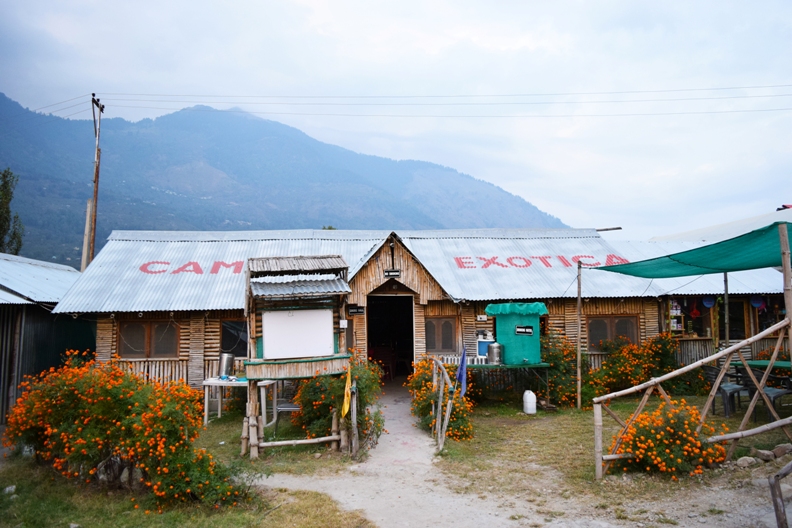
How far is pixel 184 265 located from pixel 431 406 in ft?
35.5

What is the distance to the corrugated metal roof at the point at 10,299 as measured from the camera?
1361cm

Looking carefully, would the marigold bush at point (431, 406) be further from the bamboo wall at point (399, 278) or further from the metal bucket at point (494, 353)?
the bamboo wall at point (399, 278)

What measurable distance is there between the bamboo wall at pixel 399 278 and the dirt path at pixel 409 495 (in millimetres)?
5947

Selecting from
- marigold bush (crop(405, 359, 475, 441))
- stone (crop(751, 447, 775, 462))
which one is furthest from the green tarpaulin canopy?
marigold bush (crop(405, 359, 475, 441))

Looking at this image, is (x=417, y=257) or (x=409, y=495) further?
(x=417, y=257)

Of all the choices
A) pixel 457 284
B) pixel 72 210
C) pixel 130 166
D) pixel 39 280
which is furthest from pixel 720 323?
pixel 130 166

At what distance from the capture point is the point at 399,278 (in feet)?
55.9

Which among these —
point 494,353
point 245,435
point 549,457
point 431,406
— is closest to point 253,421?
point 245,435

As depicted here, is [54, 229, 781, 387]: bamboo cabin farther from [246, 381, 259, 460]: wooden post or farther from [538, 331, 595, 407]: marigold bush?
[246, 381, 259, 460]: wooden post

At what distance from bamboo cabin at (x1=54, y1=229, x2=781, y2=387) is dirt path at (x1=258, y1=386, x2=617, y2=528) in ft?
20.1

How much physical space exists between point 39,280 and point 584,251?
65.3 feet

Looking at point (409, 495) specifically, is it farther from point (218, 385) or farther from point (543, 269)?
point (543, 269)

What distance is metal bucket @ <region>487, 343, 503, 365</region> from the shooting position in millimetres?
14750

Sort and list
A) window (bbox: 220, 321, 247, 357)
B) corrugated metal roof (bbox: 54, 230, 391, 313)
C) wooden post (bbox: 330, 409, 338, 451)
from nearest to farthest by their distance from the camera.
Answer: wooden post (bbox: 330, 409, 338, 451) < corrugated metal roof (bbox: 54, 230, 391, 313) < window (bbox: 220, 321, 247, 357)
